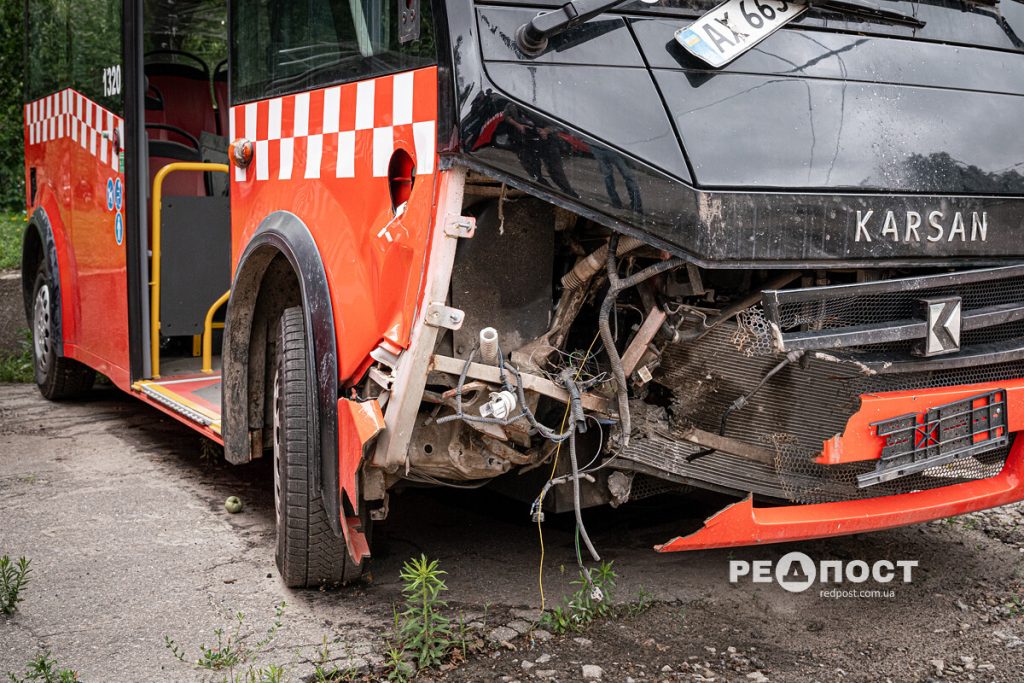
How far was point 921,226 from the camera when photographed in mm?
2838

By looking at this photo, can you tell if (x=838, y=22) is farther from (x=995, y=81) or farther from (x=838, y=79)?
(x=995, y=81)

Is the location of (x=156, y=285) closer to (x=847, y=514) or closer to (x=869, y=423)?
(x=847, y=514)

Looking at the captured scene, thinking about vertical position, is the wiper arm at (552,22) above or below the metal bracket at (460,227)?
above

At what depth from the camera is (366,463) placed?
3061 mm

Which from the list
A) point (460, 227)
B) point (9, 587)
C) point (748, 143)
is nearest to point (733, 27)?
point (748, 143)

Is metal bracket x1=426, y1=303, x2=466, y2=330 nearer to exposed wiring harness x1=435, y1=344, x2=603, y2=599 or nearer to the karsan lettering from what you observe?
exposed wiring harness x1=435, y1=344, x2=603, y2=599

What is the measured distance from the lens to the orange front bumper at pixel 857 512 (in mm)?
3057

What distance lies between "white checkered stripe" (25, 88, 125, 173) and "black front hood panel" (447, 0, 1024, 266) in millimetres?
2947

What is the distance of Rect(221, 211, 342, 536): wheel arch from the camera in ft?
10.8

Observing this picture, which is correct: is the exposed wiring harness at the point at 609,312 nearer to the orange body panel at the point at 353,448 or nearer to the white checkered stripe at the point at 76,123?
the orange body panel at the point at 353,448
